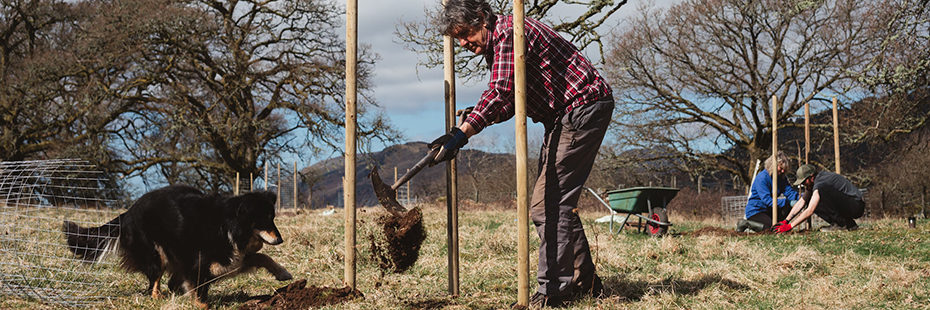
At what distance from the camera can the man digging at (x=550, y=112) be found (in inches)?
135

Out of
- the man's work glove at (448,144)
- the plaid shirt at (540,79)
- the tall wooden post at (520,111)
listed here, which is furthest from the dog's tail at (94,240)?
the tall wooden post at (520,111)

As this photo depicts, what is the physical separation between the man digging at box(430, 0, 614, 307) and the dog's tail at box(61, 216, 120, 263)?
2.53m

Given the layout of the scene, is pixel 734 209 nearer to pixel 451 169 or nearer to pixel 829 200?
pixel 829 200

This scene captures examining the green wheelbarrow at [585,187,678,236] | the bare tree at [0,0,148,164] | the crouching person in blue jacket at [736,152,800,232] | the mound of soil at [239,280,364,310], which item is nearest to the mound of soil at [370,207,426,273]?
the mound of soil at [239,280,364,310]

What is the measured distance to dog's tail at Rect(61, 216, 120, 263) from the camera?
175 inches

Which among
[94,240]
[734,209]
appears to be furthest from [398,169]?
[94,240]

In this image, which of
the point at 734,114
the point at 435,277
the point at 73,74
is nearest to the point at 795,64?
the point at 734,114

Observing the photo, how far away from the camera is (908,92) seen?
16.3m

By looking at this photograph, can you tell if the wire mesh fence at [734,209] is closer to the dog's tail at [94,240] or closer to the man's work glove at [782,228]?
the man's work glove at [782,228]

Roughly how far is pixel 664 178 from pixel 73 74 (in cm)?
1741

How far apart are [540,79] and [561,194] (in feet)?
2.05

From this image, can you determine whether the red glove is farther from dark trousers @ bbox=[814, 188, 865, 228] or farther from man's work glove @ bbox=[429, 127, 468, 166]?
man's work glove @ bbox=[429, 127, 468, 166]

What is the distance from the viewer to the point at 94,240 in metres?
4.58

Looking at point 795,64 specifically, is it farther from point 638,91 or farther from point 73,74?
point 73,74
